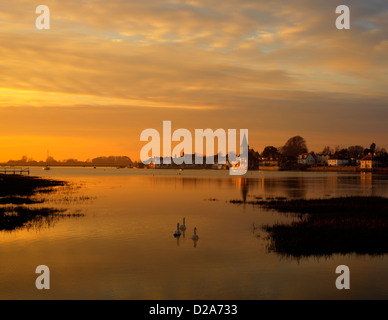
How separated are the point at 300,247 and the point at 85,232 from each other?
54.7 feet

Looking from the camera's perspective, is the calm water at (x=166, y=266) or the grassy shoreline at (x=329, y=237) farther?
the grassy shoreline at (x=329, y=237)

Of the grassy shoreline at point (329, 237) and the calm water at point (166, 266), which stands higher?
the grassy shoreline at point (329, 237)

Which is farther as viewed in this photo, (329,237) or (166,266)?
(329,237)

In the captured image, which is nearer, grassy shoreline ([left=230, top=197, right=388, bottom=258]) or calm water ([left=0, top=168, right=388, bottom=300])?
calm water ([left=0, top=168, right=388, bottom=300])

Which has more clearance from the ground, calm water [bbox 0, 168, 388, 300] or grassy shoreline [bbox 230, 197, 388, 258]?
grassy shoreline [bbox 230, 197, 388, 258]

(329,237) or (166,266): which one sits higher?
(329,237)

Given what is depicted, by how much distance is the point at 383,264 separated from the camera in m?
20.9

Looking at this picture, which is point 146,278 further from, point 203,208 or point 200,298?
point 203,208

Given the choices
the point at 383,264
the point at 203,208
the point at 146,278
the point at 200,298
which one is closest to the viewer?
the point at 200,298
